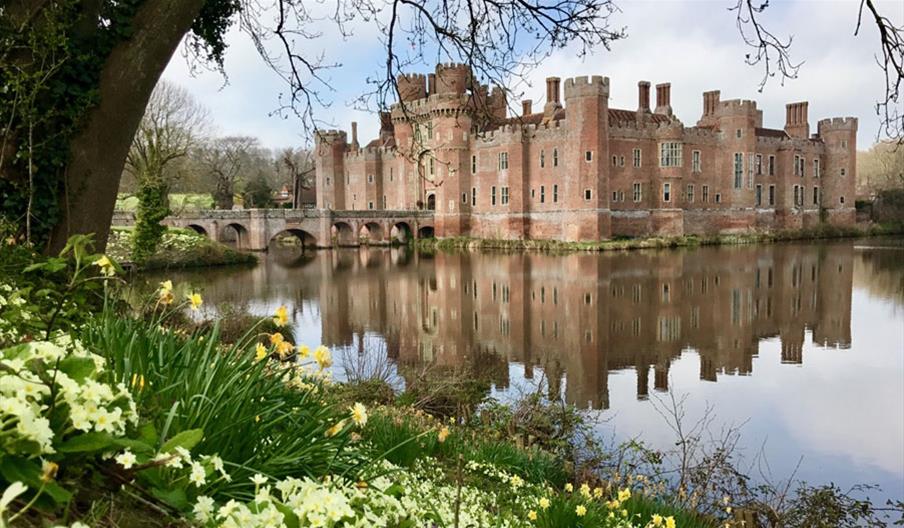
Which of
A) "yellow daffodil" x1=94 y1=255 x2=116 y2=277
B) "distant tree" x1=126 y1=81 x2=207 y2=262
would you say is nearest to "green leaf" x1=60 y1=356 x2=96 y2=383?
"yellow daffodil" x1=94 y1=255 x2=116 y2=277

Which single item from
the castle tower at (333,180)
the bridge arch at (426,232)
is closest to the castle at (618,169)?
the bridge arch at (426,232)

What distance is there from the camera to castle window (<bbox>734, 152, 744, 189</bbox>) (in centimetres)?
4662

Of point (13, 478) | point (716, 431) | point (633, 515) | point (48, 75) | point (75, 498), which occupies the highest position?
point (48, 75)

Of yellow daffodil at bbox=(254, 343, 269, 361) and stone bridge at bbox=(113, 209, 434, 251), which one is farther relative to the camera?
stone bridge at bbox=(113, 209, 434, 251)

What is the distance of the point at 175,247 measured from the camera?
29.3 meters

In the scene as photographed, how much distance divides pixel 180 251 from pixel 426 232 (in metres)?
22.8

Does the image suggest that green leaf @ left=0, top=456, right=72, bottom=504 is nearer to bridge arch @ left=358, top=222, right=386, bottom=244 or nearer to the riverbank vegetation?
the riverbank vegetation

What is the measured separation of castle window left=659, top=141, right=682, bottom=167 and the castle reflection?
43.1ft

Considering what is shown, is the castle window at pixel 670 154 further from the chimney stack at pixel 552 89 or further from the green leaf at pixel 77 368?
the green leaf at pixel 77 368

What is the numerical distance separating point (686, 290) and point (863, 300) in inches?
208

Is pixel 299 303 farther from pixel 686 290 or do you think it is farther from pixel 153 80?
pixel 153 80

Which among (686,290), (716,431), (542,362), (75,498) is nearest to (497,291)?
(686,290)

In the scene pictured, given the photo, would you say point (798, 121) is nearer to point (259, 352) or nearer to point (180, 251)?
point (180, 251)

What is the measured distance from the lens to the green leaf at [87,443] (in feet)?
4.94
